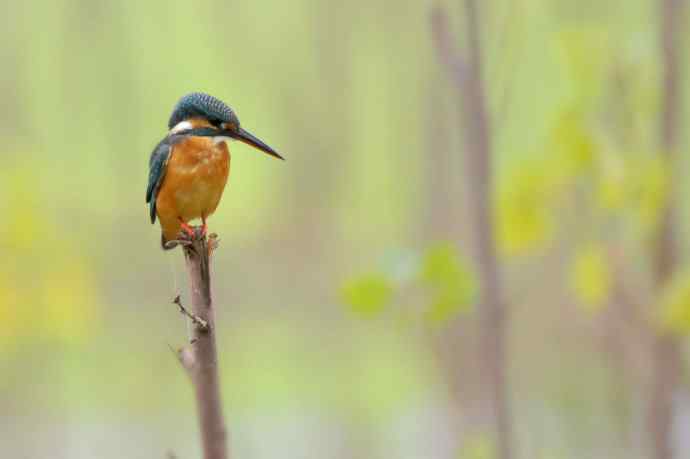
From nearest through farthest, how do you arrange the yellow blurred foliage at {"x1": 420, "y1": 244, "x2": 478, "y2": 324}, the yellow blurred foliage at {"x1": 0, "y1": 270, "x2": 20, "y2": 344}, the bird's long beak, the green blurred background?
1. the bird's long beak
2. the yellow blurred foliage at {"x1": 420, "y1": 244, "x2": 478, "y2": 324}
3. the green blurred background
4. the yellow blurred foliage at {"x1": 0, "y1": 270, "x2": 20, "y2": 344}

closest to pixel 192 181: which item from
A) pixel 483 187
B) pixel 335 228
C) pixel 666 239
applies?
pixel 483 187

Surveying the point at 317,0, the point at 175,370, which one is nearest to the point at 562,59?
the point at 317,0

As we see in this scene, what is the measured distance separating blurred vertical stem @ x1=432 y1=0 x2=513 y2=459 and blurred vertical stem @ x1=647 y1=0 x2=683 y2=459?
0.83 metres

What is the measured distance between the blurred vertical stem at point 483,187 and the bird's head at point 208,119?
1.82 feet

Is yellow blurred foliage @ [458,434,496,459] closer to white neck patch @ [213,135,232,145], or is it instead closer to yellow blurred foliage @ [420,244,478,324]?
yellow blurred foliage @ [420,244,478,324]

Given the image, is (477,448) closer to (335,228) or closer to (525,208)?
(525,208)

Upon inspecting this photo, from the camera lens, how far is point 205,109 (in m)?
1.64

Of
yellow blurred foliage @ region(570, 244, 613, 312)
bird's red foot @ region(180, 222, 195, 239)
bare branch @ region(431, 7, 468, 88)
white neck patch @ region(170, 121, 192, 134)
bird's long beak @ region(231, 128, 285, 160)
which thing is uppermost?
bare branch @ region(431, 7, 468, 88)

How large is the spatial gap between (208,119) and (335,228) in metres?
4.76

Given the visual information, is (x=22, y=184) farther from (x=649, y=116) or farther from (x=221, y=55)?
(x=649, y=116)

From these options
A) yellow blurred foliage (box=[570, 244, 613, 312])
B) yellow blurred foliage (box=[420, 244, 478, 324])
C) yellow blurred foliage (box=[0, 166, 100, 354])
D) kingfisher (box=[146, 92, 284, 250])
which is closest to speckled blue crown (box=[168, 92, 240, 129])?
kingfisher (box=[146, 92, 284, 250])

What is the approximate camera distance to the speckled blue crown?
1.62 m

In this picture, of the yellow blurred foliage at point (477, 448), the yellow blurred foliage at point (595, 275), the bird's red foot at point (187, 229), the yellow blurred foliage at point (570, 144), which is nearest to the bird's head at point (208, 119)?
the bird's red foot at point (187, 229)

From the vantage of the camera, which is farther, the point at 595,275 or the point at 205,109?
the point at 595,275
